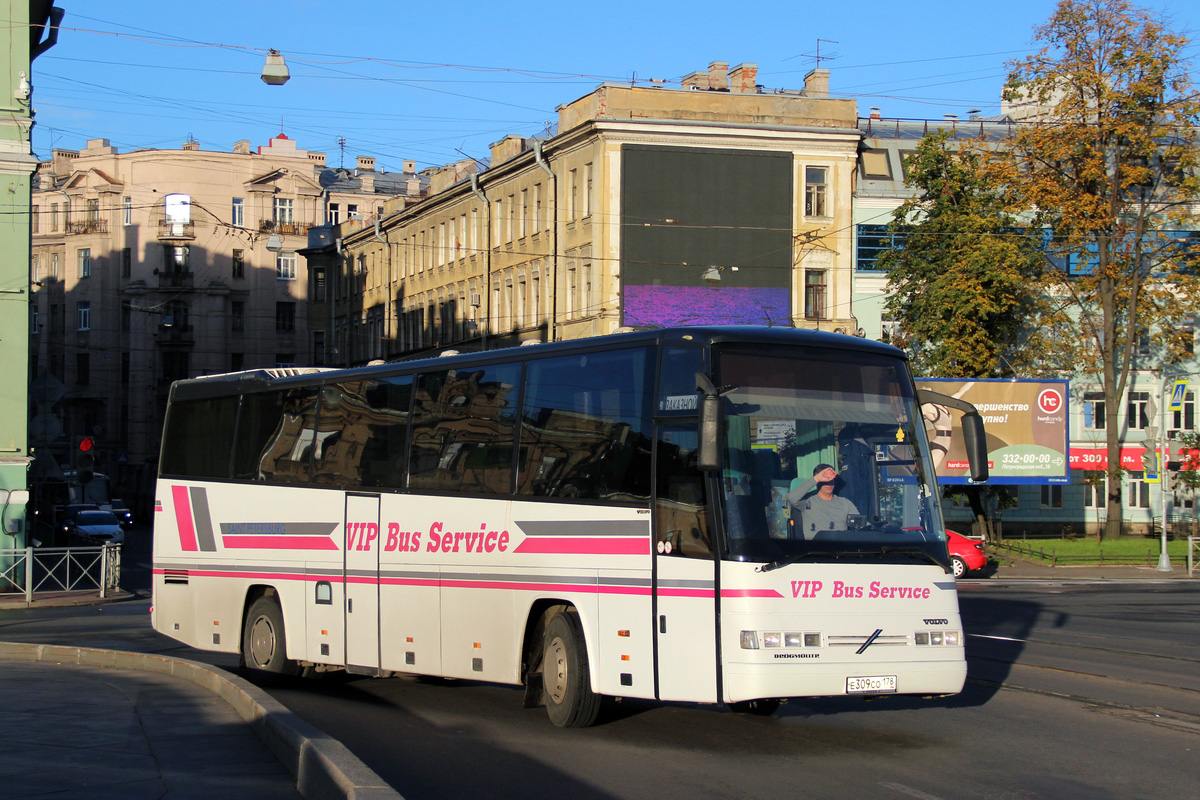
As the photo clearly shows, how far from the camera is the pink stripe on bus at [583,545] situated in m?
10.6

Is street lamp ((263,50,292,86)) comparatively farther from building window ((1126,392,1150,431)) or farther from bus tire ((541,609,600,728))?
building window ((1126,392,1150,431))

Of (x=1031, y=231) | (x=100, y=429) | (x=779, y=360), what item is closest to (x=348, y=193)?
(x=100, y=429)

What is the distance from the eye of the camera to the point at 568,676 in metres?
11.1

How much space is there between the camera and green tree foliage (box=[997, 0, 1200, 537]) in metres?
47.3

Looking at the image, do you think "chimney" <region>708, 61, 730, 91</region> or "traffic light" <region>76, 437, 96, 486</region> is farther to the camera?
"chimney" <region>708, 61, 730, 91</region>

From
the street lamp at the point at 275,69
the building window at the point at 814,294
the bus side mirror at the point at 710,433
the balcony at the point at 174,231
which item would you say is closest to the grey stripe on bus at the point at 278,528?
the bus side mirror at the point at 710,433

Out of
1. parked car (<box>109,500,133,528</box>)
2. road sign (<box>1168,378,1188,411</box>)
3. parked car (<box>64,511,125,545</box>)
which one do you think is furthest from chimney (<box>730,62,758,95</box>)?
parked car (<box>109,500,133,528</box>)

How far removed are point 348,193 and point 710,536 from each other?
88623 mm

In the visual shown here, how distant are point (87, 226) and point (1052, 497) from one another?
213 feet

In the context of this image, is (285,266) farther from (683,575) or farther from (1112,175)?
(683,575)

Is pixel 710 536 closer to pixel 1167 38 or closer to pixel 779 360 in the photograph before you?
pixel 779 360

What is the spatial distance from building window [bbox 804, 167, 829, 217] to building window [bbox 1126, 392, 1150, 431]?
1541cm

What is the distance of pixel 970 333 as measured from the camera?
161 ft

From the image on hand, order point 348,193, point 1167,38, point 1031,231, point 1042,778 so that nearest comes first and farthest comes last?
point 1042,778
point 1167,38
point 1031,231
point 348,193
